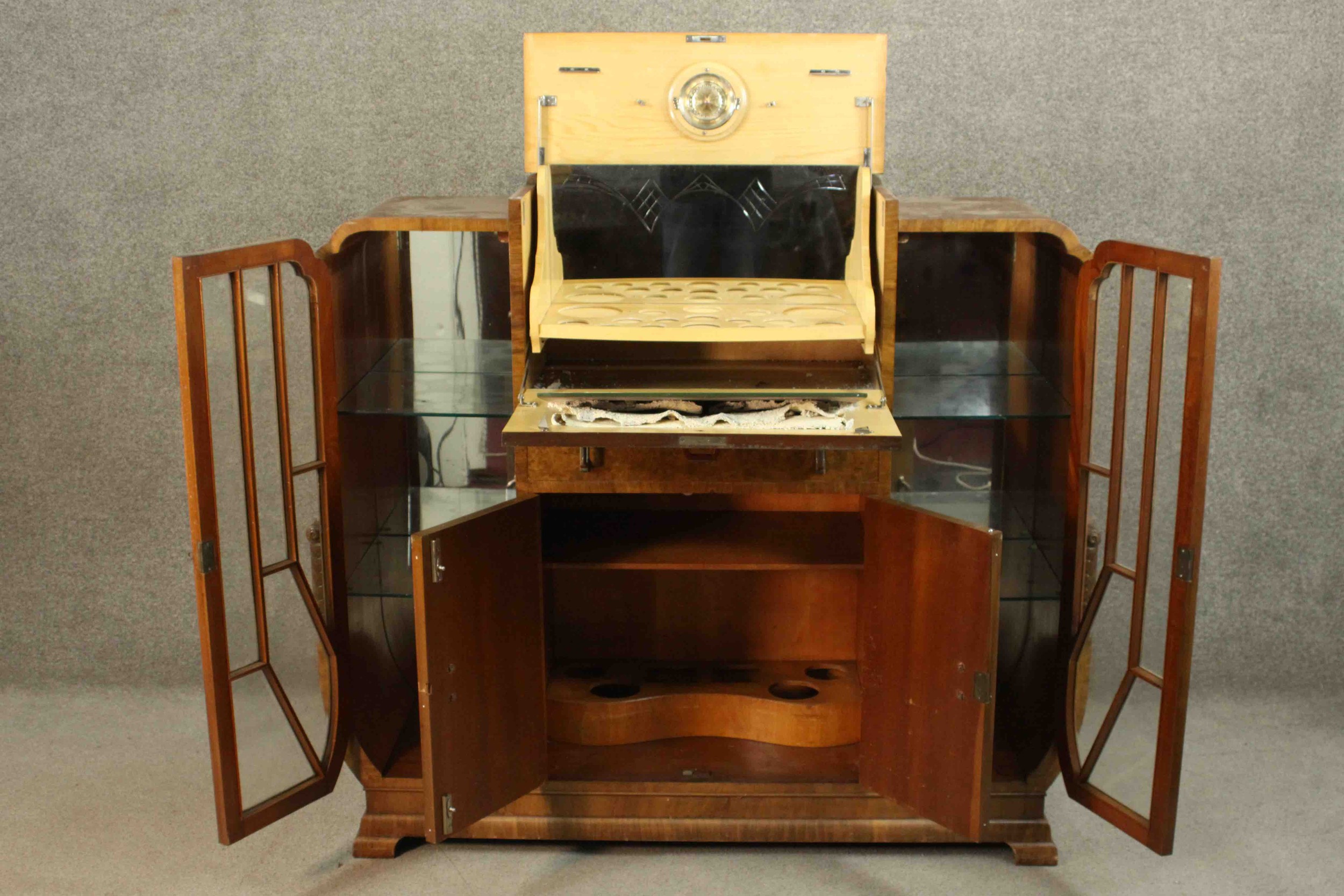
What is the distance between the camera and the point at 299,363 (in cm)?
208

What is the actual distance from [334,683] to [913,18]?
1594 millimetres

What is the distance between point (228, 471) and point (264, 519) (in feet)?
0.37

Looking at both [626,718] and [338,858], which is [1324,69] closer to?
[626,718]

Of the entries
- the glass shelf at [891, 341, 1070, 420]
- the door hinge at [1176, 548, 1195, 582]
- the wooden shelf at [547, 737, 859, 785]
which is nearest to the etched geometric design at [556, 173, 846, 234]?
the glass shelf at [891, 341, 1070, 420]

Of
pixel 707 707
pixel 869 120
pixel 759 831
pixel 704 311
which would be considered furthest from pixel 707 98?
pixel 759 831

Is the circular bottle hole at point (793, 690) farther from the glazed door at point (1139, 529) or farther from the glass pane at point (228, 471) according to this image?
the glass pane at point (228, 471)

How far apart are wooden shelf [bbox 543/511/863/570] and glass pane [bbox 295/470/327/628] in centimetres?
35

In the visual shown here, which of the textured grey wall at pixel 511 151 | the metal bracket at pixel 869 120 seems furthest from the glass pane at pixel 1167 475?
the textured grey wall at pixel 511 151

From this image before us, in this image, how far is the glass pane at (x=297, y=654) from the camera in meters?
2.10

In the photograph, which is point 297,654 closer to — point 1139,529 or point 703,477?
point 703,477

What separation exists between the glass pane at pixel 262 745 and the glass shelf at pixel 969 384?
1.04 meters

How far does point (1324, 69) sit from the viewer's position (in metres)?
2.64

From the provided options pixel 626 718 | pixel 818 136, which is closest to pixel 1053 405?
pixel 818 136

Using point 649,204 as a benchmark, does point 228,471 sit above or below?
below
